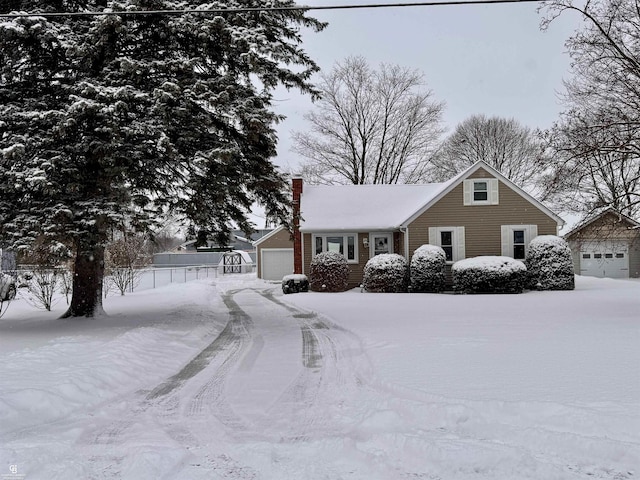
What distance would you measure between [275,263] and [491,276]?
1527 cm

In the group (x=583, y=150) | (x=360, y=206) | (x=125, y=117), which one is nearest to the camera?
(x=125, y=117)

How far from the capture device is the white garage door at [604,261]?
2877cm

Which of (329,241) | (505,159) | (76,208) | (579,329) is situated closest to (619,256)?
(505,159)

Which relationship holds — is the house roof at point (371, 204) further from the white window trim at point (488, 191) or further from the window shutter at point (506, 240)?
the window shutter at point (506, 240)

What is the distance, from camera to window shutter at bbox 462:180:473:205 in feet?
73.4

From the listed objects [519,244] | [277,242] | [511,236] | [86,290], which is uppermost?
[277,242]

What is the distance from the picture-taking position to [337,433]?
4605mm

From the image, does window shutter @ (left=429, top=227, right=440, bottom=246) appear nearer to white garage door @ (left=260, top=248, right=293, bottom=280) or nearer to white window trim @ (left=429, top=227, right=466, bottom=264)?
white window trim @ (left=429, top=227, right=466, bottom=264)

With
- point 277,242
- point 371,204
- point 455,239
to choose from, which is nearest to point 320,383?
point 455,239

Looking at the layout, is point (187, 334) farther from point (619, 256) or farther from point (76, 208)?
point (619, 256)

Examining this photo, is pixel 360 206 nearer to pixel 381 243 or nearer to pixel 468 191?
pixel 381 243

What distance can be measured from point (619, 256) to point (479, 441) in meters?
29.4

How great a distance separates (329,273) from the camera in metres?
21.9

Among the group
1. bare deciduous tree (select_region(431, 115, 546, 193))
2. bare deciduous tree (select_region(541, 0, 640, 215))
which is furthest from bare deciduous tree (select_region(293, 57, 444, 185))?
bare deciduous tree (select_region(541, 0, 640, 215))
